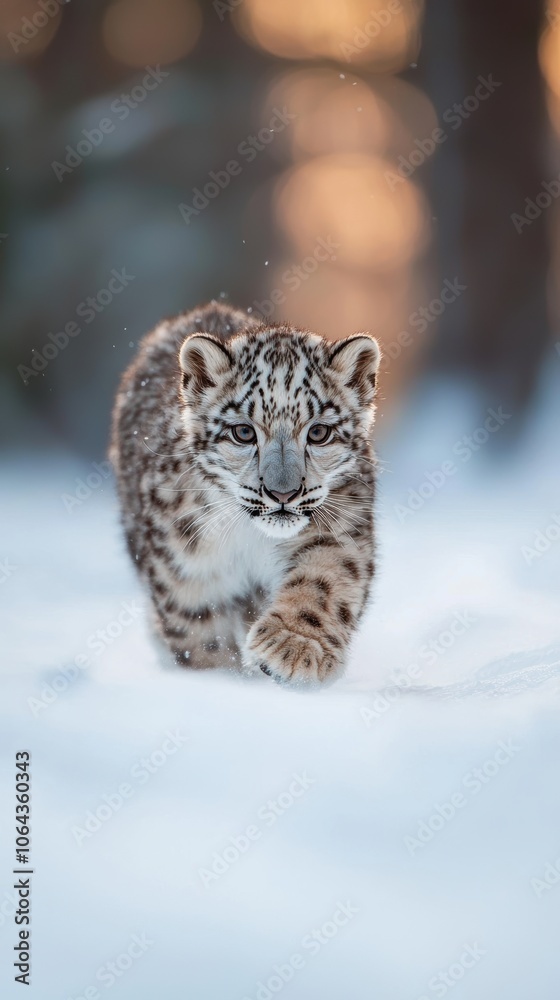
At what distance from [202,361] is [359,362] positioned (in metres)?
0.76

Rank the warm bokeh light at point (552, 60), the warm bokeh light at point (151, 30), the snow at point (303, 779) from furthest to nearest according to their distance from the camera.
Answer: the warm bokeh light at point (151, 30) < the warm bokeh light at point (552, 60) < the snow at point (303, 779)

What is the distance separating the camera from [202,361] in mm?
4785

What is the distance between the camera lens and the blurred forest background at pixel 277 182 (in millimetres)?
12445

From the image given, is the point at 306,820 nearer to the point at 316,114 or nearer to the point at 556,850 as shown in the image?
the point at 556,850

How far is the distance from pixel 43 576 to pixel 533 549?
3526 mm

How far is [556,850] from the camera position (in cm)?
320

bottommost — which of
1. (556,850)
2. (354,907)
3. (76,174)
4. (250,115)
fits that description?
(76,174)

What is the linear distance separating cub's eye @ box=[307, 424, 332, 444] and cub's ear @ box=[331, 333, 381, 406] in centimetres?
34

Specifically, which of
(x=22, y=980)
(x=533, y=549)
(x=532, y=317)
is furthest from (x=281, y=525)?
(x=532, y=317)

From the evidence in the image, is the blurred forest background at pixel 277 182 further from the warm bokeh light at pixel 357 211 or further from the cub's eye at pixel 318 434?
the cub's eye at pixel 318 434

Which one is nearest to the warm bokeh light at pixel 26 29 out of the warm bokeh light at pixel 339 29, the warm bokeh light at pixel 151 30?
the warm bokeh light at pixel 151 30

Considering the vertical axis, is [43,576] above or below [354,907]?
below

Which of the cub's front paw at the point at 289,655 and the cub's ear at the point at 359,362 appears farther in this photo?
the cub's ear at the point at 359,362

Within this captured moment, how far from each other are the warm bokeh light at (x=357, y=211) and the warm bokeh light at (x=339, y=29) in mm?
1270
